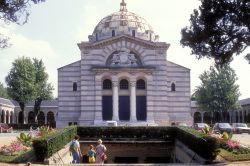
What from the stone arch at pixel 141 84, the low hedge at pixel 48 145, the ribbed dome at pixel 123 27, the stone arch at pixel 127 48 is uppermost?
the ribbed dome at pixel 123 27

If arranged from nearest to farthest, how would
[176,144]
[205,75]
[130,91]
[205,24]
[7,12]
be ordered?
[7,12] → [205,24] → [176,144] → [130,91] → [205,75]

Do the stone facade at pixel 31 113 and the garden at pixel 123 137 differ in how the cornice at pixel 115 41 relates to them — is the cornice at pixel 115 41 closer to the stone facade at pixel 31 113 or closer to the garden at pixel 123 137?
the garden at pixel 123 137

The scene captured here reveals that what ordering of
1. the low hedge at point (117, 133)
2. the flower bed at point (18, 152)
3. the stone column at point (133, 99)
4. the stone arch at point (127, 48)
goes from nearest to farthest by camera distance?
the flower bed at point (18, 152) < the low hedge at point (117, 133) < the stone column at point (133, 99) < the stone arch at point (127, 48)

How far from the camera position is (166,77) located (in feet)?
202

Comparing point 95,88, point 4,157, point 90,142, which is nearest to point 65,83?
point 95,88

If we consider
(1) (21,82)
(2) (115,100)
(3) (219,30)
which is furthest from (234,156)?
(1) (21,82)

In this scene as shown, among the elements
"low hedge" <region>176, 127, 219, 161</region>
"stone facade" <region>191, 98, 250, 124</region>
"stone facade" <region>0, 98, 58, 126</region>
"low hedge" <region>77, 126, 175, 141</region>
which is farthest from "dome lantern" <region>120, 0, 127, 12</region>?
"low hedge" <region>176, 127, 219, 161</region>

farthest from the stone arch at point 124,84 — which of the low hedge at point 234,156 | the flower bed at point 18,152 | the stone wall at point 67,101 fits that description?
the low hedge at point 234,156

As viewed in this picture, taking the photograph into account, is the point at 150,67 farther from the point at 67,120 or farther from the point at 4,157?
the point at 4,157

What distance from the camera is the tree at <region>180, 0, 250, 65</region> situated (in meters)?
23.4

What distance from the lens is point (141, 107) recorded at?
200ft

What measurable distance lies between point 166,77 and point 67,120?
1574 cm

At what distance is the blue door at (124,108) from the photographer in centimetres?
6062

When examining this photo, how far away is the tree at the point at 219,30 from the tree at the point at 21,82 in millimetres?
56331
